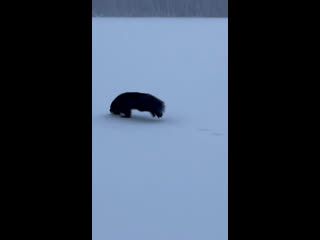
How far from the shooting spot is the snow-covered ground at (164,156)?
7.31 feet

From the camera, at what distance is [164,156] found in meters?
3.46

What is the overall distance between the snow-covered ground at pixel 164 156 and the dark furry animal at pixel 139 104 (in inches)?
4.3

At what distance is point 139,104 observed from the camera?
456cm

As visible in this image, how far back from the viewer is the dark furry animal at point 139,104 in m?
4.54

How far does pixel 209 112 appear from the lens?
194 inches

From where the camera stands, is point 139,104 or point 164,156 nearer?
point 164,156

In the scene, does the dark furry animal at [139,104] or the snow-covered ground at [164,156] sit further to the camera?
the dark furry animal at [139,104]

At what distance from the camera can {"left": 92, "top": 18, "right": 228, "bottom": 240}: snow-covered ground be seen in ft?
7.31

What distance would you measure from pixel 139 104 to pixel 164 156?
3.98ft

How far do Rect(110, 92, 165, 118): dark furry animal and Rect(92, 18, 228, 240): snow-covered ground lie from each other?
0.11 metres

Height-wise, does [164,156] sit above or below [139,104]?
below

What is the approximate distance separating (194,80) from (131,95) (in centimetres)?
256
